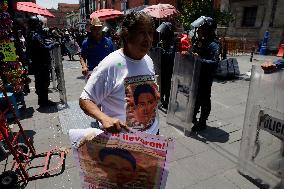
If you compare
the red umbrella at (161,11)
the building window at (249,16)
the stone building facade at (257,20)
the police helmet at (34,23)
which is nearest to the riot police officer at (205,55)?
the police helmet at (34,23)

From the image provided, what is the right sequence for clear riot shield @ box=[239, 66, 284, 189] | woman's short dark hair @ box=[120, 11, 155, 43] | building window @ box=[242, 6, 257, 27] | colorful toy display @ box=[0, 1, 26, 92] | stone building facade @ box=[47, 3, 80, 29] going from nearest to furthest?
1. woman's short dark hair @ box=[120, 11, 155, 43]
2. clear riot shield @ box=[239, 66, 284, 189]
3. colorful toy display @ box=[0, 1, 26, 92]
4. building window @ box=[242, 6, 257, 27]
5. stone building facade @ box=[47, 3, 80, 29]

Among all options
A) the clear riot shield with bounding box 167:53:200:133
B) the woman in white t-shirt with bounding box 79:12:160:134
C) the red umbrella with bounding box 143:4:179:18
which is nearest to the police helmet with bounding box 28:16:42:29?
the clear riot shield with bounding box 167:53:200:133

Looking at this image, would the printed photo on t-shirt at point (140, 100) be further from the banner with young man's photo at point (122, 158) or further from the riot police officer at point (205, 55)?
the riot police officer at point (205, 55)

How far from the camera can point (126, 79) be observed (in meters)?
1.85

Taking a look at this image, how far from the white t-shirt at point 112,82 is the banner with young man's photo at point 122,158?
0.97ft

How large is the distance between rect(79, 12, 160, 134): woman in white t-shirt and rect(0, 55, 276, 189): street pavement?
182 centimetres

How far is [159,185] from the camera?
1.65 meters

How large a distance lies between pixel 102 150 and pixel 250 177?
2696 millimetres

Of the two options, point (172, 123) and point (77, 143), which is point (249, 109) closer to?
point (172, 123)

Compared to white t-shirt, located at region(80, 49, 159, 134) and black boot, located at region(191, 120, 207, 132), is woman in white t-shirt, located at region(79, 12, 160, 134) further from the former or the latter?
black boot, located at region(191, 120, 207, 132)

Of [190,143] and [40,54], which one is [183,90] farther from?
[40,54]

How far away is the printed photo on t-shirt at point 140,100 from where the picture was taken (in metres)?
1.87

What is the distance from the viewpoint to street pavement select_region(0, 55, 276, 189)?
341 cm

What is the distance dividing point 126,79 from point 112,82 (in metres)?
0.10
